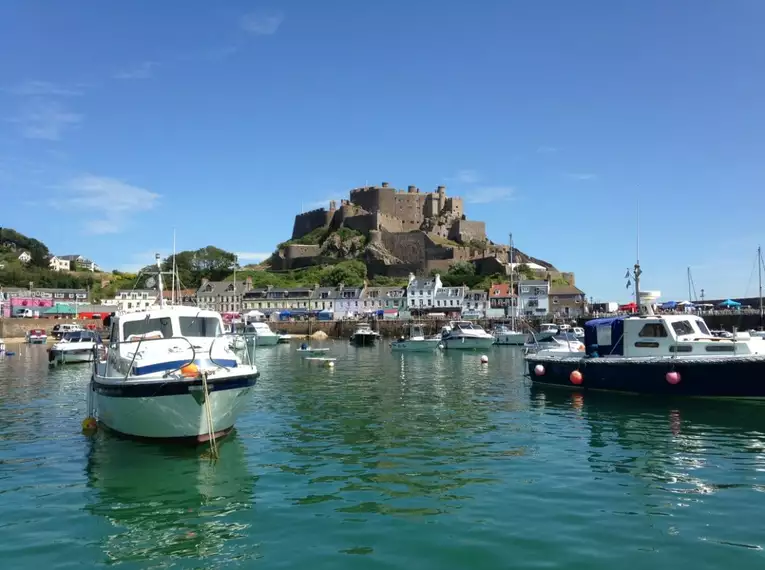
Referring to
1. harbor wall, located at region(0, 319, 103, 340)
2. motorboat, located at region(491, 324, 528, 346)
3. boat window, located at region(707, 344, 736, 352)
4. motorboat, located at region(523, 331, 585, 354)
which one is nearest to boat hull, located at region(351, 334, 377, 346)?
motorboat, located at region(491, 324, 528, 346)

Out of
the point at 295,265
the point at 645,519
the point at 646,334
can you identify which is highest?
the point at 295,265

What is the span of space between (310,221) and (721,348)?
137m

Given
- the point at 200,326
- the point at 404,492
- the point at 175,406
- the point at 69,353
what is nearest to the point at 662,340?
Result: the point at 404,492

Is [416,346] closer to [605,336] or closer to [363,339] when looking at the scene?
[363,339]

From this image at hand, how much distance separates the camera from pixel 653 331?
2255 cm

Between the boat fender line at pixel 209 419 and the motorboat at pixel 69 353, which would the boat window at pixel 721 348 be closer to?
the boat fender line at pixel 209 419

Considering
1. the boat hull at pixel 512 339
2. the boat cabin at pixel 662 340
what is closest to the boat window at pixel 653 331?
the boat cabin at pixel 662 340

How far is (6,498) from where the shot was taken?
10945 mm

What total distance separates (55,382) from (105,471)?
2057cm

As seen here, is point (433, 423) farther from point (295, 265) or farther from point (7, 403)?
point (295, 265)

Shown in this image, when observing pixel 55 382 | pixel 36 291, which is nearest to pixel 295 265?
pixel 36 291

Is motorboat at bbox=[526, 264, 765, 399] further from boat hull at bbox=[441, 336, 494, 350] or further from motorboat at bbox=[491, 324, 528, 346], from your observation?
motorboat at bbox=[491, 324, 528, 346]

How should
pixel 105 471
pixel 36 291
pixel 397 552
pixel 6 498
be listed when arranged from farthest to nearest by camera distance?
pixel 36 291 < pixel 105 471 < pixel 6 498 < pixel 397 552

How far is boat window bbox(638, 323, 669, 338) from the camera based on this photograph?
2231 centimetres
